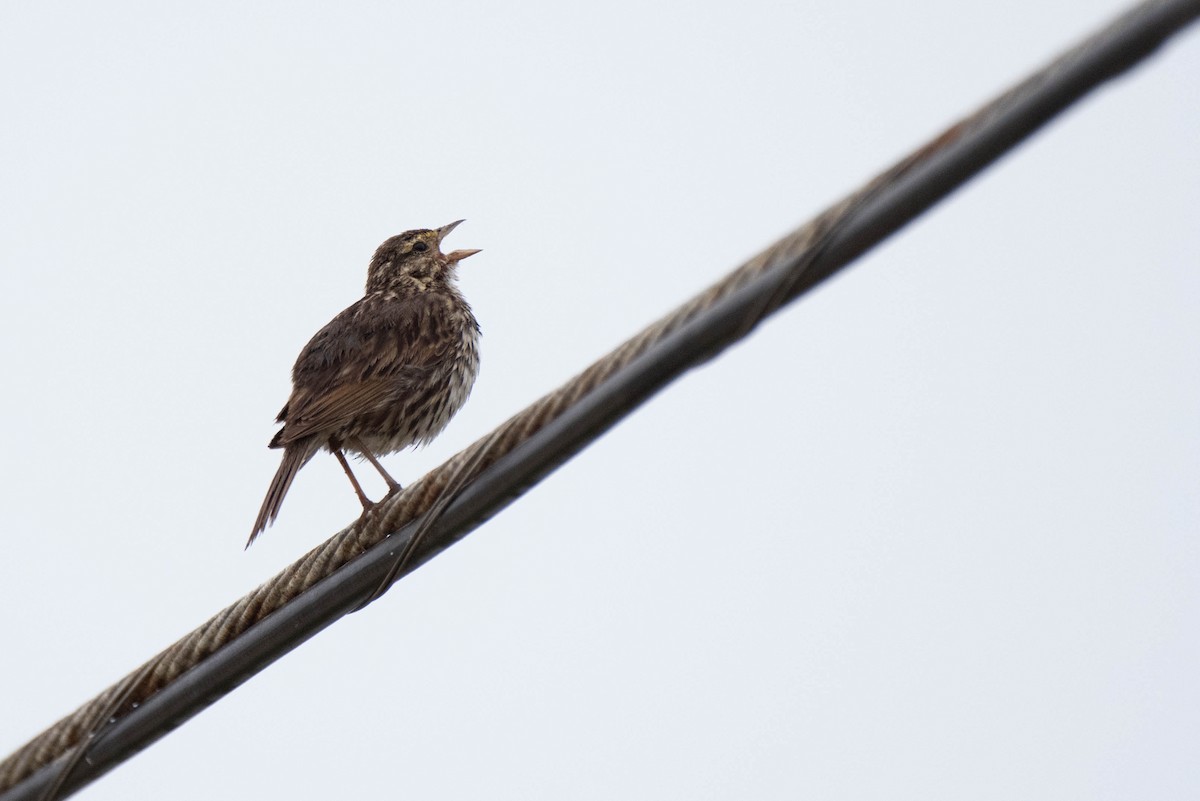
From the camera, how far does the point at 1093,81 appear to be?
3.30 m

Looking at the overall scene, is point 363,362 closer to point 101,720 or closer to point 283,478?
point 283,478

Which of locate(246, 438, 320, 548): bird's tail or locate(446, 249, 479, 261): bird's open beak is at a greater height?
locate(446, 249, 479, 261): bird's open beak

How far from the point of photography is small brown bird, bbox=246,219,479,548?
8.08m

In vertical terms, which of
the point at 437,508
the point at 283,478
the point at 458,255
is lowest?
the point at 437,508

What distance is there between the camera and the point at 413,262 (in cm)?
994

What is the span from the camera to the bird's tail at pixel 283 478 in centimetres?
726

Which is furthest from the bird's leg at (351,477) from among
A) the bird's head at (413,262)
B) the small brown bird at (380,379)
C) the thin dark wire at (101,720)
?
the thin dark wire at (101,720)

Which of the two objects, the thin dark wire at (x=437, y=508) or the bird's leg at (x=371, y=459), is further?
the bird's leg at (x=371, y=459)

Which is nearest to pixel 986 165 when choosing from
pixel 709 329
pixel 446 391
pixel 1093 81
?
pixel 1093 81

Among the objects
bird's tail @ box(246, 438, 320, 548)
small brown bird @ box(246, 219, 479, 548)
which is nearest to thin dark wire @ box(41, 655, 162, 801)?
bird's tail @ box(246, 438, 320, 548)

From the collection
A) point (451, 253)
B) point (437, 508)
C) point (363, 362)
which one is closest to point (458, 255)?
point (451, 253)

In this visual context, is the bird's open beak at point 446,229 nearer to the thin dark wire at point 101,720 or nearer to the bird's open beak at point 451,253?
the bird's open beak at point 451,253

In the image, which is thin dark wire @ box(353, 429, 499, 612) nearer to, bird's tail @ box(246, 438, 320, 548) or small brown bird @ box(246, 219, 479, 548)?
bird's tail @ box(246, 438, 320, 548)

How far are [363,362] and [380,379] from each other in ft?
0.46
